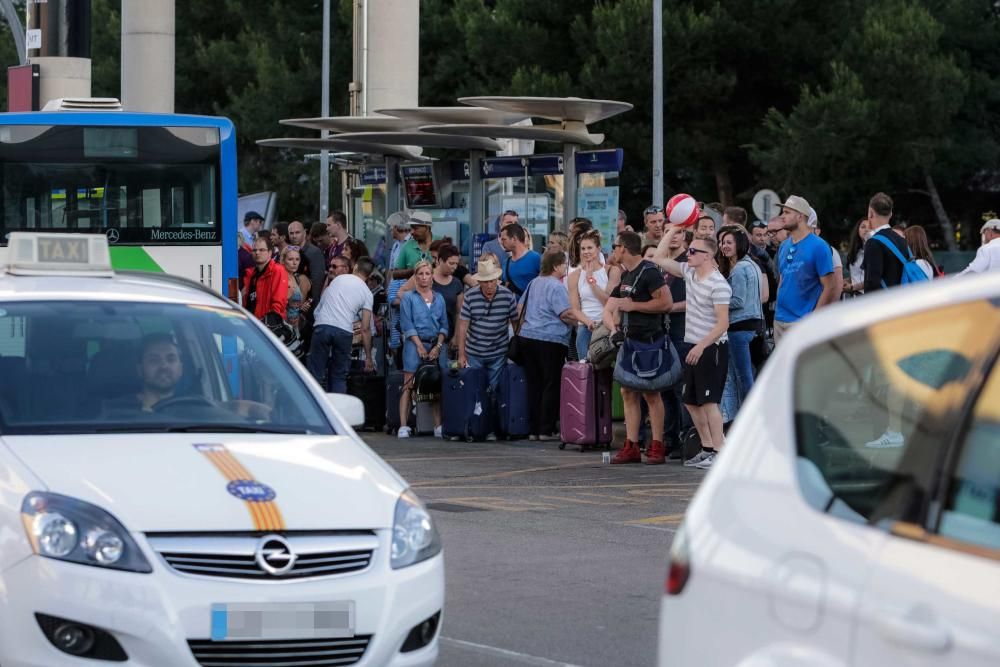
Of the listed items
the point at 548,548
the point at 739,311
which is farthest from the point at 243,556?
the point at 739,311

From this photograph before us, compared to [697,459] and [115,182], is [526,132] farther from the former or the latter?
[697,459]

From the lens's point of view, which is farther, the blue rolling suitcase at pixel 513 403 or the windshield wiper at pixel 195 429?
the blue rolling suitcase at pixel 513 403

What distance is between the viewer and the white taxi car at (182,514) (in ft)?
17.9

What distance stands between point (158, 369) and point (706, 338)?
702 centimetres

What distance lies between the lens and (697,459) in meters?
14.0

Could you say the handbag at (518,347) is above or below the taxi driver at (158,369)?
below

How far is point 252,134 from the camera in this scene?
51.4 metres

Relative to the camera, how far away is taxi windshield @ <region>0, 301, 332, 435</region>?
6523mm

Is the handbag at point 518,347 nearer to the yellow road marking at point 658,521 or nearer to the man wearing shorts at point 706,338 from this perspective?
the man wearing shorts at point 706,338

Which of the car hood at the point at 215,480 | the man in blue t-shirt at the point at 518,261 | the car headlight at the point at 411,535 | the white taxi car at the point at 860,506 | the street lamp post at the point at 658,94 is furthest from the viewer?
the street lamp post at the point at 658,94

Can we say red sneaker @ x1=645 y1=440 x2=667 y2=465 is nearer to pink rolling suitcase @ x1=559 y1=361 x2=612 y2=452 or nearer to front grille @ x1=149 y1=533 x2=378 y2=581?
pink rolling suitcase @ x1=559 y1=361 x2=612 y2=452

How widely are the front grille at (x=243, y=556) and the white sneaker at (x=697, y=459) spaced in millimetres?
8350

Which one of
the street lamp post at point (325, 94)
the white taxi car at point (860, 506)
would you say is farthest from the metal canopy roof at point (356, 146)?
the street lamp post at point (325, 94)

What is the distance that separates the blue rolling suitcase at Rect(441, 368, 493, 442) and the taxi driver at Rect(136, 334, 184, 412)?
9.63m
